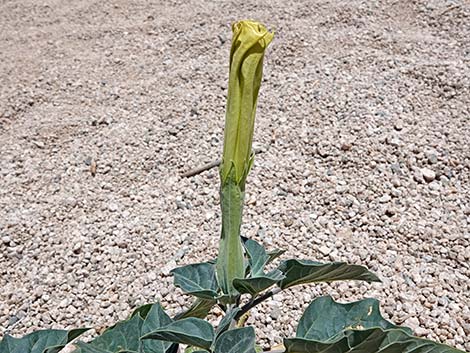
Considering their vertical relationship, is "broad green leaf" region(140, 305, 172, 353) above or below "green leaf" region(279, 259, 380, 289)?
below

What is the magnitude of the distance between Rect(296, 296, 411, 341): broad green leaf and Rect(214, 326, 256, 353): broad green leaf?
124 millimetres

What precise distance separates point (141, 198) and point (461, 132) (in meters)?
1.06

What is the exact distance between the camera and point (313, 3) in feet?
9.12

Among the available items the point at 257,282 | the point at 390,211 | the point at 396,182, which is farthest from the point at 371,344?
the point at 396,182

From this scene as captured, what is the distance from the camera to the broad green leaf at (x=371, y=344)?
2.05 ft

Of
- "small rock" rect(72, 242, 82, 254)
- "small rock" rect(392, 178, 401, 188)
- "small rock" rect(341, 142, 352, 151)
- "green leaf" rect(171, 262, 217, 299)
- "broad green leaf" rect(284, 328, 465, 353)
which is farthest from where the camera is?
"small rock" rect(341, 142, 352, 151)

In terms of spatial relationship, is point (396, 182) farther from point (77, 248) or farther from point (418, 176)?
point (77, 248)

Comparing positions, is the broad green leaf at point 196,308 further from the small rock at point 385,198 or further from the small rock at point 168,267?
the small rock at point 385,198

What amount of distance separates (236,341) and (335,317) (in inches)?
6.5

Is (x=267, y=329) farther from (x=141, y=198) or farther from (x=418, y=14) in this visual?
(x=418, y=14)

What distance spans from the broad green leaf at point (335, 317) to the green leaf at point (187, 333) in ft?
0.47

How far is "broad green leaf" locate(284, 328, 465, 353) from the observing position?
2.05ft

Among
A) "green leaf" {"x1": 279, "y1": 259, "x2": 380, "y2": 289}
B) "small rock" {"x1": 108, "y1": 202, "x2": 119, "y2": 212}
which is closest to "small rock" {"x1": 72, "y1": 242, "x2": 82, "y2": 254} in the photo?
"small rock" {"x1": 108, "y1": 202, "x2": 119, "y2": 212}

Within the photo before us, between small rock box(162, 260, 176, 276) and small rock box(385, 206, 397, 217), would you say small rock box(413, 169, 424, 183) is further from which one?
small rock box(162, 260, 176, 276)
